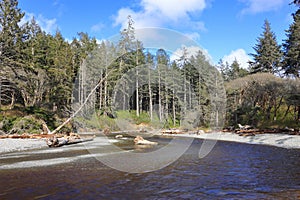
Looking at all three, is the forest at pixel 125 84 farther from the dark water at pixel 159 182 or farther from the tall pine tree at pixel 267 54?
the dark water at pixel 159 182

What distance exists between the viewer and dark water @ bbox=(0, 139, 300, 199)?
6930mm

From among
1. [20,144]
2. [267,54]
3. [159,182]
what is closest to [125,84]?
[267,54]

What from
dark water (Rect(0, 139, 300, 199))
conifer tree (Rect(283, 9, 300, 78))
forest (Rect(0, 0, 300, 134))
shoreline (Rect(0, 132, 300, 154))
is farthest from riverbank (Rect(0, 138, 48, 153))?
conifer tree (Rect(283, 9, 300, 78))

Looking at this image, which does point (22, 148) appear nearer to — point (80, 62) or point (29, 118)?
point (29, 118)

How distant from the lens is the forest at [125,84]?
99.3 feet

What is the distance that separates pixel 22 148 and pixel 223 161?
13.7 m

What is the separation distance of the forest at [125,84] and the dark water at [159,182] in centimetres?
1637

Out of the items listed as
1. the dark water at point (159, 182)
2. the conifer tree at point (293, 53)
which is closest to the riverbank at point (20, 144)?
the dark water at point (159, 182)

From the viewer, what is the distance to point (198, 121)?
151 ft

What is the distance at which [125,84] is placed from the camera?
54438mm

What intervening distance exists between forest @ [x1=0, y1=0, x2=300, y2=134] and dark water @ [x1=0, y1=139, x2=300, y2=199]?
53.7ft

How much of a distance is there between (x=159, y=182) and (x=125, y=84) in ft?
154

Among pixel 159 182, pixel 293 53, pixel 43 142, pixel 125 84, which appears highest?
pixel 293 53

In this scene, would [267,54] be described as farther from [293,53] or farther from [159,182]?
[159,182]
